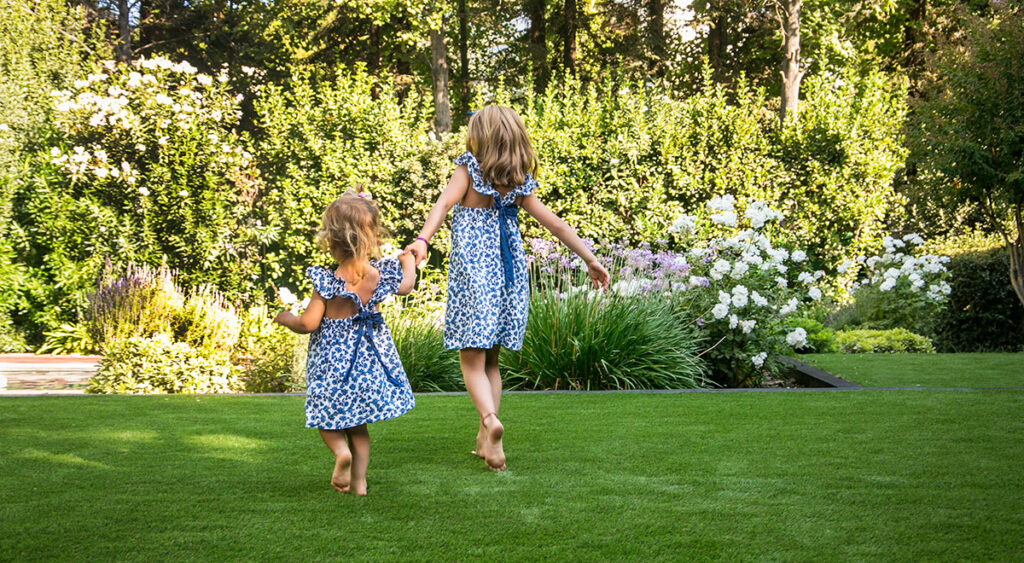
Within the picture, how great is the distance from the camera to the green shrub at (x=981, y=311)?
34.6ft

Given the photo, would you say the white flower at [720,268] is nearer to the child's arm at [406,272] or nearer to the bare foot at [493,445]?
the bare foot at [493,445]

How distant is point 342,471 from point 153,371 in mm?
3926

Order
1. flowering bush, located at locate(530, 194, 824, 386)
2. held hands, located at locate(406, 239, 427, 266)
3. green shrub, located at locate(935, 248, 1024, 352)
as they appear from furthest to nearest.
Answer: green shrub, located at locate(935, 248, 1024, 352) → flowering bush, located at locate(530, 194, 824, 386) → held hands, located at locate(406, 239, 427, 266)

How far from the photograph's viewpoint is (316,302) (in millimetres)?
3275

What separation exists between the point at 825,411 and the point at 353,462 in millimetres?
3031

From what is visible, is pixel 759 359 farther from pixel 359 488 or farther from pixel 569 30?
pixel 569 30

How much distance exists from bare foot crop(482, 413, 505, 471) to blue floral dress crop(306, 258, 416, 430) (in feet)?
1.22

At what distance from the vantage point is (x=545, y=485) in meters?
3.42

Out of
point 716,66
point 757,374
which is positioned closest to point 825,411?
point 757,374

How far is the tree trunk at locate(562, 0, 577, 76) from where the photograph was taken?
18766mm

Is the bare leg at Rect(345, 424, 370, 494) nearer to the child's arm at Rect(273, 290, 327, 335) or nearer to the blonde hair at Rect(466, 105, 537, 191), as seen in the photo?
the child's arm at Rect(273, 290, 327, 335)

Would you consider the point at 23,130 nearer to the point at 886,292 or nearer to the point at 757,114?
the point at 757,114

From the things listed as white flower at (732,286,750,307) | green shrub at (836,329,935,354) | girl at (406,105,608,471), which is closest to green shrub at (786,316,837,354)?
green shrub at (836,329,935,354)

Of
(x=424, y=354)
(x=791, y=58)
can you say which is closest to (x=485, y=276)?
(x=424, y=354)
